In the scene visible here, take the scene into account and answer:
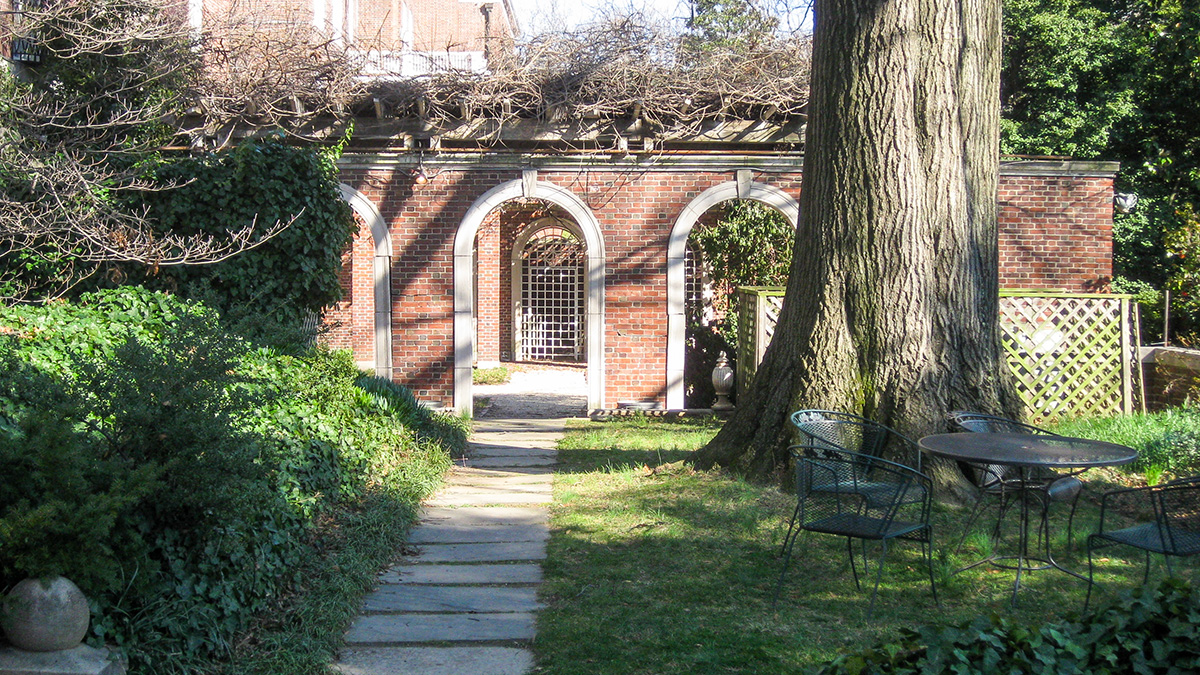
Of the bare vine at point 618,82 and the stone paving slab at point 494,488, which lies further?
the bare vine at point 618,82

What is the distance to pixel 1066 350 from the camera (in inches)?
377

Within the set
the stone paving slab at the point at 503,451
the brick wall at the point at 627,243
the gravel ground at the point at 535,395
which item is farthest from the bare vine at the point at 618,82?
the stone paving slab at the point at 503,451

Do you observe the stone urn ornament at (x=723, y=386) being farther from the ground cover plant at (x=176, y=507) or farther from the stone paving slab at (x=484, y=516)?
the ground cover plant at (x=176, y=507)

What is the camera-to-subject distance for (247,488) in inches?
156

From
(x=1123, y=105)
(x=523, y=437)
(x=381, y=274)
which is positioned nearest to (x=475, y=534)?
(x=523, y=437)

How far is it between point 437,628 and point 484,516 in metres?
2.01

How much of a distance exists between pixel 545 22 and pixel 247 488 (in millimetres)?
8663

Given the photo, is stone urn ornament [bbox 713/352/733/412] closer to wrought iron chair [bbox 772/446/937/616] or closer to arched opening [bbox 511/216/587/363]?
wrought iron chair [bbox 772/446/937/616]

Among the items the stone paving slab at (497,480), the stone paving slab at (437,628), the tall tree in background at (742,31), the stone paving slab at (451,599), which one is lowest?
the stone paving slab at (437,628)

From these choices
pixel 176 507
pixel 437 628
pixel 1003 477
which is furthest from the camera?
pixel 1003 477

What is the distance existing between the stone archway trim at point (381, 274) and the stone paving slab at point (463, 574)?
249 inches

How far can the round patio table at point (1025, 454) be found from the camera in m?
4.02

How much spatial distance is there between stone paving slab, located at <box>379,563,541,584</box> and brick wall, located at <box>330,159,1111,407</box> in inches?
246

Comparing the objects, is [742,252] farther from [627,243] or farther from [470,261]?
[470,261]
